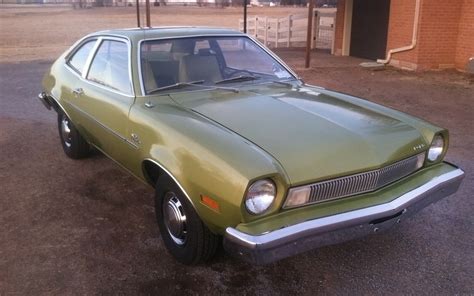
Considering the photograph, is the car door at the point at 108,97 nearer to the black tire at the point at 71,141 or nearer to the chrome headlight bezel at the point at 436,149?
the black tire at the point at 71,141

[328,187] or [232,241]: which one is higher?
[328,187]

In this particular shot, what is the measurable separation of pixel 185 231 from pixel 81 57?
2752mm

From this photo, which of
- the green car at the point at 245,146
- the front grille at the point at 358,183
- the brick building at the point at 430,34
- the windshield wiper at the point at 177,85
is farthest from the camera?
the brick building at the point at 430,34

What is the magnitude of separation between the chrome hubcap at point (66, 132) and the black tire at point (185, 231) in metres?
2.43

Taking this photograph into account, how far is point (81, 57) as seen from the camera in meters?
5.07

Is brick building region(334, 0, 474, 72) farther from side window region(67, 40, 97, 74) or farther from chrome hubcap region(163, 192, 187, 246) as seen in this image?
chrome hubcap region(163, 192, 187, 246)

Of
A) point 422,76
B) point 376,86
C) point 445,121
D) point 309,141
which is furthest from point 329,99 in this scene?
point 422,76

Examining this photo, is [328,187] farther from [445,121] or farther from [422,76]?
[422,76]

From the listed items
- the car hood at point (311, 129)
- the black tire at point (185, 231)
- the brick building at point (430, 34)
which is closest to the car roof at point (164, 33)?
the car hood at point (311, 129)

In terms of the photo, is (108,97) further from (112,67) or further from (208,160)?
(208,160)

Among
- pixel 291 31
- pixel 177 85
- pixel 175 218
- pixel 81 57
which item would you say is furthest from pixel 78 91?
pixel 291 31

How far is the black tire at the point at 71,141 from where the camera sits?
523 cm

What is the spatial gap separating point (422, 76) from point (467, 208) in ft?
24.3

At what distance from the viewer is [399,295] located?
2.95 metres
